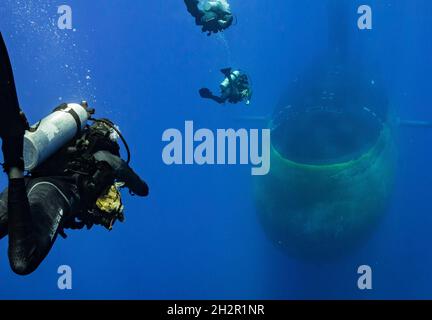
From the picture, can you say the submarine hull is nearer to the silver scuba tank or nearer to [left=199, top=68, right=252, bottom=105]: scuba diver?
[left=199, top=68, right=252, bottom=105]: scuba diver

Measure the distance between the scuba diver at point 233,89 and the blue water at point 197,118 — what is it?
53mm

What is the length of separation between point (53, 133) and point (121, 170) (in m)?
0.42

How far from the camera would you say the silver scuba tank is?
2549 millimetres

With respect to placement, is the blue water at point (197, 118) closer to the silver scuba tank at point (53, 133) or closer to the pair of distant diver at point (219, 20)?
the pair of distant diver at point (219, 20)

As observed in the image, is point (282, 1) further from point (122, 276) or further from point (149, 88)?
point (122, 276)

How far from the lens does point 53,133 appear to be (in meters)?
2.67

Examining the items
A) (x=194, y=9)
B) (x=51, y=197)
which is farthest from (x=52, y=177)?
(x=194, y=9)

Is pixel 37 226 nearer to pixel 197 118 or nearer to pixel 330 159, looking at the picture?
pixel 197 118

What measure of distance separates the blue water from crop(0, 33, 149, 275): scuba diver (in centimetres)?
97

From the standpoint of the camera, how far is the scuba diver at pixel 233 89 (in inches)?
157

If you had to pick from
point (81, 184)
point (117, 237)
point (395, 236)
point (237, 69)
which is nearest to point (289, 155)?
point (237, 69)

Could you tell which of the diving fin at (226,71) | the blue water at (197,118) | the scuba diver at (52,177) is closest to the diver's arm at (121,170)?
the scuba diver at (52,177)

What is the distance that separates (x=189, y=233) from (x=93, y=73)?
1.47 metres

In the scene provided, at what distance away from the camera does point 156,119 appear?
13.3ft
